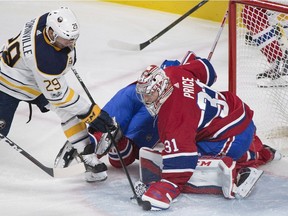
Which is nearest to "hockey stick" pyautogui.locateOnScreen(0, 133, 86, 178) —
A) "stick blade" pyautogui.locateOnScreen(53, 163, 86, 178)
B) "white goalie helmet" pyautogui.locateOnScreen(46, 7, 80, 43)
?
"stick blade" pyautogui.locateOnScreen(53, 163, 86, 178)

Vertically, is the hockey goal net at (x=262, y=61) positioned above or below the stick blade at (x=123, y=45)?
above

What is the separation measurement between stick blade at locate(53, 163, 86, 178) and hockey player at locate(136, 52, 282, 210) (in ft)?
1.02

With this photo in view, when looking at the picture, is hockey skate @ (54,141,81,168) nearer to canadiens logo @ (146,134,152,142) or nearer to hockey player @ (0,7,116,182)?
hockey player @ (0,7,116,182)

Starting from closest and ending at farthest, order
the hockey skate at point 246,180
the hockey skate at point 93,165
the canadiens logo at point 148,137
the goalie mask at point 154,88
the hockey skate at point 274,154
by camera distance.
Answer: the goalie mask at point 154,88, the hockey skate at point 246,180, the hockey skate at point 93,165, the canadiens logo at point 148,137, the hockey skate at point 274,154

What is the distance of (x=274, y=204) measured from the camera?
2.83m

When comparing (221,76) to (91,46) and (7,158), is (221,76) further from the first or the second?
(7,158)

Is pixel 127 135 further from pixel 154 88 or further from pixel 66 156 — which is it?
pixel 154 88

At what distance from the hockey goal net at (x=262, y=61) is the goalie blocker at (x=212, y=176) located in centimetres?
58

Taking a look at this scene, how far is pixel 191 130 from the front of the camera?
9.19 ft

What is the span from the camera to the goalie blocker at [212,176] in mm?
2848

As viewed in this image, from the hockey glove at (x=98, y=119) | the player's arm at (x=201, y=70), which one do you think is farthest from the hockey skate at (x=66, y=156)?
the player's arm at (x=201, y=70)

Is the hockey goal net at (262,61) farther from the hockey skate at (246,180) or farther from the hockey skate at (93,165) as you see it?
the hockey skate at (93,165)

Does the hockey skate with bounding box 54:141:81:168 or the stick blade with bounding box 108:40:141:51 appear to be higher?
the hockey skate with bounding box 54:141:81:168

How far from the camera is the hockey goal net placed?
3395 mm
